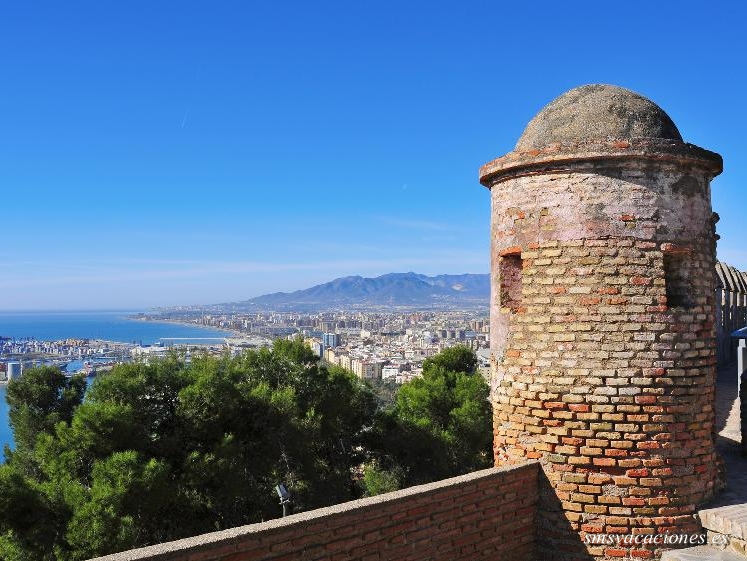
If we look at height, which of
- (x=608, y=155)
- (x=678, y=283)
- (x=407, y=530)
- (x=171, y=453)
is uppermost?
(x=608, y=155)

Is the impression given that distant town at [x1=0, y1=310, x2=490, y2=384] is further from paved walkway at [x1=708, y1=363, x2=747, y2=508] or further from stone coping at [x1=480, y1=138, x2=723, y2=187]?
stone coping at [x1=480, y1=138, x2=723, y2=187]

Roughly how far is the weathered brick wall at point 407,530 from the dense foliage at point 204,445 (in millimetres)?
5815

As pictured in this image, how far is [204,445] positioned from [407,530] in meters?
7.53

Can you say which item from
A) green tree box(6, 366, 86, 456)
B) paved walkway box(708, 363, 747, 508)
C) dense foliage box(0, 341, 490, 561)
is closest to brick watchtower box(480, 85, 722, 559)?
paved walkway box(708, 363, 747, 508)

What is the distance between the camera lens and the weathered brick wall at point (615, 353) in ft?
18.1

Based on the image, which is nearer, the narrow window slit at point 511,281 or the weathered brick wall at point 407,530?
the weathered brick wall at point 407,530

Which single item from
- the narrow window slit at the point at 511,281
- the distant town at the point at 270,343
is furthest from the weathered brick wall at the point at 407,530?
the distant town at the point at 270,343

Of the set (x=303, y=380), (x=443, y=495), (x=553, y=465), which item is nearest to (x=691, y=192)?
(x=553, y=465)

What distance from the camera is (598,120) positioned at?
5949mm

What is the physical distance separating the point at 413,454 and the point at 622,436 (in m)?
10.3

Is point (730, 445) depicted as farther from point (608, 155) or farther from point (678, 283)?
point (608, 155)

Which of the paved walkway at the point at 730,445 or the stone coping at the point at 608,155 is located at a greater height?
the stone coping at the point at 608,155

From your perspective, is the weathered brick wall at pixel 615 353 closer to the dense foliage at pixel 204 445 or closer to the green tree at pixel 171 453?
the green tree at pixel 171 453

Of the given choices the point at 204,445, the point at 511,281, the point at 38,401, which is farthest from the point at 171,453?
the point at 511,281
